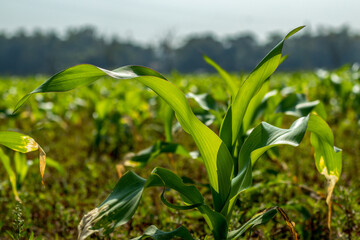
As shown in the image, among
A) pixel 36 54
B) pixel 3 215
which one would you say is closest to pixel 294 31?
pixel 3 215

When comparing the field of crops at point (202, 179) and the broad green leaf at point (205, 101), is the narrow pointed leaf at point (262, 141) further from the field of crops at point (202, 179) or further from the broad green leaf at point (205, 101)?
the broad green leaf at point (205, 101)

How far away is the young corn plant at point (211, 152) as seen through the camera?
3.06ft

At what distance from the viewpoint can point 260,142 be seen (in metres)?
1.07

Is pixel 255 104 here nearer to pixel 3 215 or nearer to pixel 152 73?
pixel 152 73

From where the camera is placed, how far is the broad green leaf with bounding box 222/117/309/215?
3.09 ft

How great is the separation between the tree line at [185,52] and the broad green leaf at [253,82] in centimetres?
6215

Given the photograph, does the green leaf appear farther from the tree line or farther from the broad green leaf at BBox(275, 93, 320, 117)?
the tree line

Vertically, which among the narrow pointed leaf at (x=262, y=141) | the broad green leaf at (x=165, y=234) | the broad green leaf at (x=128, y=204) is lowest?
the broad green leaf at (x=165, y=234)

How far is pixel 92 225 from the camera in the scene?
2.97 feet

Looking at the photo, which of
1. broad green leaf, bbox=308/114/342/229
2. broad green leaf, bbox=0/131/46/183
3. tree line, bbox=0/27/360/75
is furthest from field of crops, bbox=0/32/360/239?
tree line, bbox=0/27/360/75

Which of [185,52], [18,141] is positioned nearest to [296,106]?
[18,141]

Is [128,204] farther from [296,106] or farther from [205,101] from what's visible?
[296,106]

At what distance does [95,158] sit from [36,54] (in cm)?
7339

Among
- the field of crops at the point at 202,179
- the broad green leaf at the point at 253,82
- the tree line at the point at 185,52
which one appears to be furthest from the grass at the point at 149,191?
the tree line at the point at 185,52
